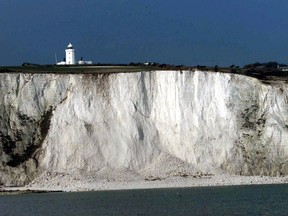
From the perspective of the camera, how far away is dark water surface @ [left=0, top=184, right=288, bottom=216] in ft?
136

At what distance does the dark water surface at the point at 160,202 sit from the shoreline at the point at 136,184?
4.90 feet

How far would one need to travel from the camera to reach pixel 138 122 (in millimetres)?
61438

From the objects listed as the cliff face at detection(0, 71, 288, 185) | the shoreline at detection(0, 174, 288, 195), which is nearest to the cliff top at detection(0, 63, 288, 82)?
the cliff face at detection(0, 71, 288, 185)

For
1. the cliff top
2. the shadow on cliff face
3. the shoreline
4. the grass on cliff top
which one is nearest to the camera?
the shoreline

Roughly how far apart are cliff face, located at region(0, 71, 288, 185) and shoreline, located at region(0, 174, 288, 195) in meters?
1.61

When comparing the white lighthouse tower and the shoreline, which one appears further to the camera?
the white lighthouse tower

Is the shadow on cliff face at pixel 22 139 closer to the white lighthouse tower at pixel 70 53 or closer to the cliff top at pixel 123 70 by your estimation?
the cliff top at pixel 123 70

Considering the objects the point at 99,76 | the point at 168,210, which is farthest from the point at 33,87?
the point at 168,210

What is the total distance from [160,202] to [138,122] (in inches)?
619

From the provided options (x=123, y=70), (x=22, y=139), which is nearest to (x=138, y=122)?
(x=123, y=70)

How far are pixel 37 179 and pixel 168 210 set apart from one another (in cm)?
1796

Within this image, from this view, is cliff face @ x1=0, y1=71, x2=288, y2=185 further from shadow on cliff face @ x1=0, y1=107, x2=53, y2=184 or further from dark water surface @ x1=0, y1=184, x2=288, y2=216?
dark water surface @ x1=0, y1=184, x2=288, y2=216

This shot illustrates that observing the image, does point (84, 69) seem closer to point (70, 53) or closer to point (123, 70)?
point (123, 70)

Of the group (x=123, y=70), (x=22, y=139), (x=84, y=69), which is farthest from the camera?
(x=84, y=69)
